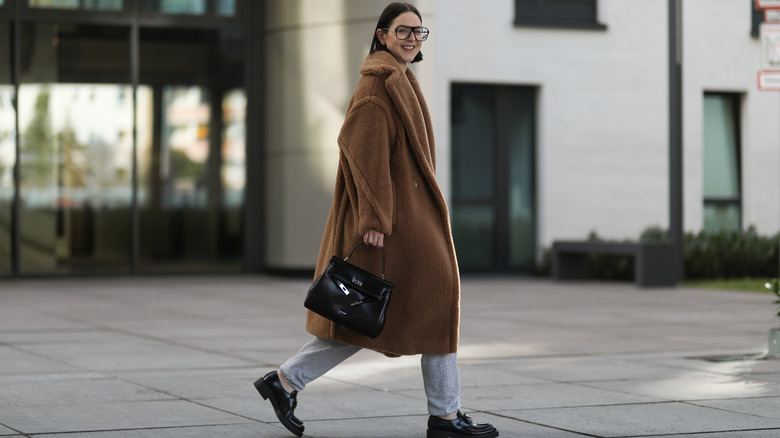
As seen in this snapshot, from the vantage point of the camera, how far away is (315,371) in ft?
16.9

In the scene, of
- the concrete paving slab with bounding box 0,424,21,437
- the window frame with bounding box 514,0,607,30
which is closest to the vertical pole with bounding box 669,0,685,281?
the window frame with bounding box 514,0,607,30

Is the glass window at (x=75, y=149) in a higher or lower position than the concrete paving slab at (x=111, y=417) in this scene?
higher

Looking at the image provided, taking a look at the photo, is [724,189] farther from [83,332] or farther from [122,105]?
[83,332]

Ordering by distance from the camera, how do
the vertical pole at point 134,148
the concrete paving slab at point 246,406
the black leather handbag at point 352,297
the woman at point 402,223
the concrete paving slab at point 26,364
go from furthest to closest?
the vertical pole at point 134,148 < the concrete paving slab at point 26,364 < the concrete paving slab at point 246,406 < the woman at point 402,223 < the black leather handbag at point 352,297

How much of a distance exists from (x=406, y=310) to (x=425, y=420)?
2.88 ft

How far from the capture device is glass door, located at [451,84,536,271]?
1686 cm

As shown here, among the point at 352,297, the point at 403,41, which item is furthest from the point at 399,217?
the point at 403,41

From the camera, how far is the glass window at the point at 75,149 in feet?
53.3

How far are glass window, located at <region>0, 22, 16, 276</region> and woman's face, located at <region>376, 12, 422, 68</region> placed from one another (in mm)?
12211

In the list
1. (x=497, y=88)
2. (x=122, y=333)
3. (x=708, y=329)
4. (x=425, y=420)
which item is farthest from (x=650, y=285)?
(x=425, y=420)

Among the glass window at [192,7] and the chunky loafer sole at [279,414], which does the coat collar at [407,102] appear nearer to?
the chunky loafer sole at [279,414]

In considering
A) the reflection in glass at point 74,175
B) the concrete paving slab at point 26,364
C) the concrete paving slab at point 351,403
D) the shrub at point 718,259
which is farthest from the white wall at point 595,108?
the concrete paving slab at point 351,403

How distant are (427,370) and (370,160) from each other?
0.92 metres

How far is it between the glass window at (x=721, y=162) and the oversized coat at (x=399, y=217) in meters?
13.7
